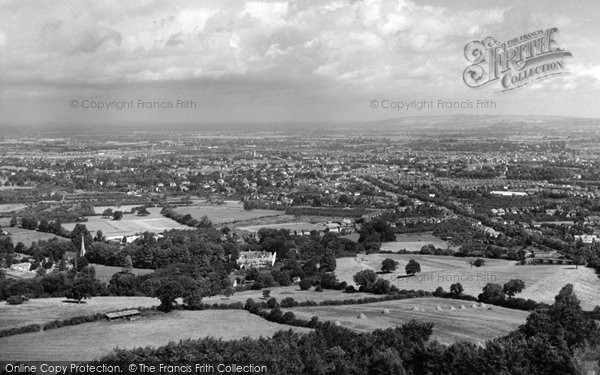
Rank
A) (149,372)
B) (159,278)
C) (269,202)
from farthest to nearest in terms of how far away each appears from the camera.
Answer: (269,202), (159,278), (149,372)

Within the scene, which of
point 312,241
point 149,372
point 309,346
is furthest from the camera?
point 312,241

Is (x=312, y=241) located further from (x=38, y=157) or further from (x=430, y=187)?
(x=38, y=157)

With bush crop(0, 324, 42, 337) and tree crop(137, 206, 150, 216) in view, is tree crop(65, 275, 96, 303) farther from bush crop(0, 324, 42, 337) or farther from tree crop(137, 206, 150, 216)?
tree crop(137, 206, 150, 216)

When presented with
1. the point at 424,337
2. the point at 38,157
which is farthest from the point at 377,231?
the point at 38,157

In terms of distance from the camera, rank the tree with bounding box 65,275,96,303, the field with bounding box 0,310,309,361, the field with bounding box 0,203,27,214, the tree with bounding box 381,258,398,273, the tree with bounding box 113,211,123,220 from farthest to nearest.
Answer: the field with bounding box 0,203,27,214
the tree with bounding box 113,211,123,220
the tree with bounding box 381,258,398,273
the tree with bounding box 65,275,96,303
the field with bounding box 0,310,309,361

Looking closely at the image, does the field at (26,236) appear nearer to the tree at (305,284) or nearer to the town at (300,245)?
the town at (300,245)

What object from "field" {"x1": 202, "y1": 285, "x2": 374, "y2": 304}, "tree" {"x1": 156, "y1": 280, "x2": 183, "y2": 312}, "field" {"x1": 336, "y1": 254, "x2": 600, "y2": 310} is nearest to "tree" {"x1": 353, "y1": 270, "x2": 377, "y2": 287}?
"field" {"x1": 202, "y1": 285, "x2": 374, "y2": 304}

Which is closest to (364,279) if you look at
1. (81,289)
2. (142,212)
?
(81,289)
